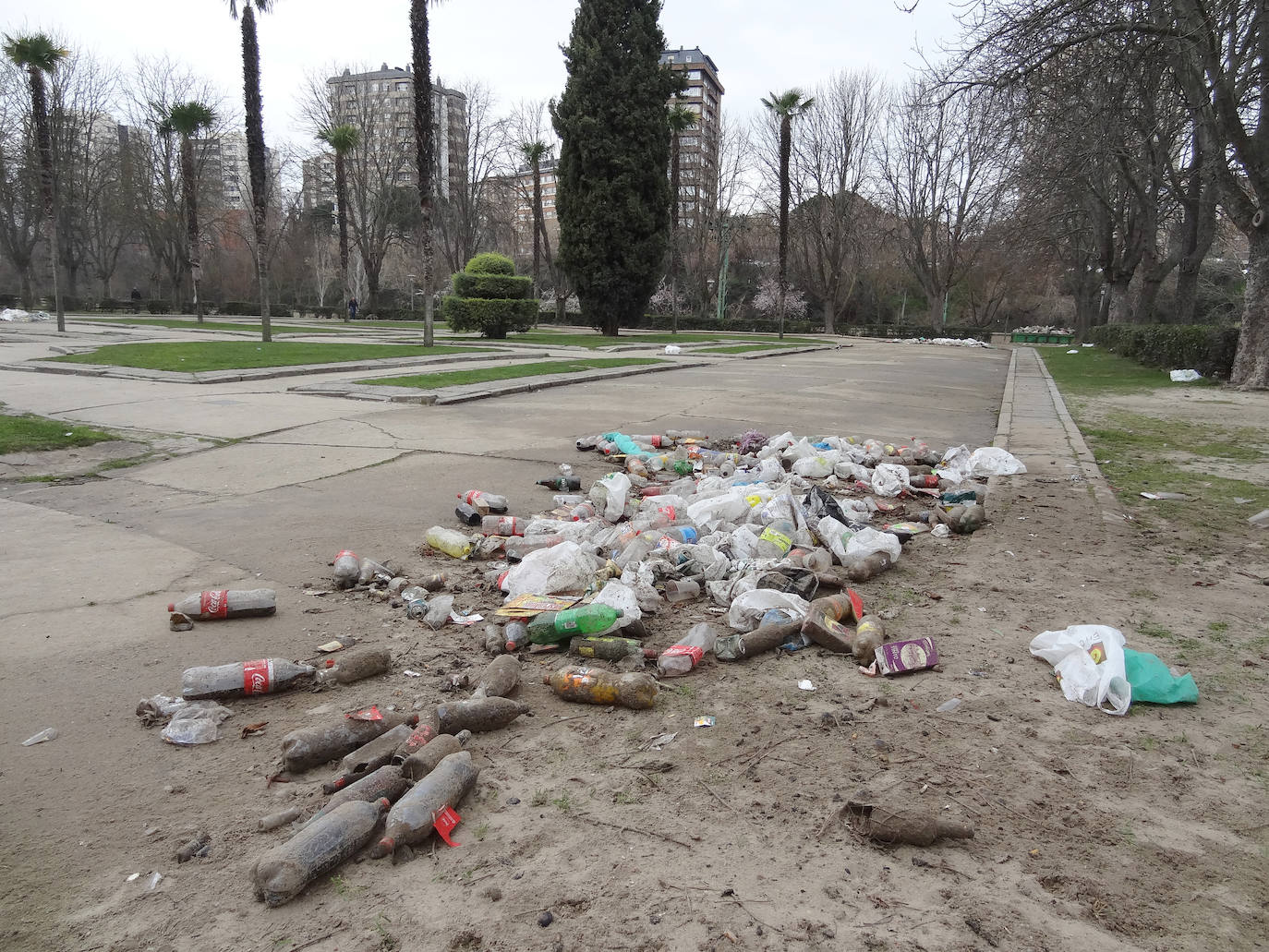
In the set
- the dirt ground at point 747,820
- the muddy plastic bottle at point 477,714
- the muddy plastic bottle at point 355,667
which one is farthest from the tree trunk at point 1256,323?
the muddy plastic bottle at point 355,667

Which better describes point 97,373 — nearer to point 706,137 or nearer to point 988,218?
point 988,218

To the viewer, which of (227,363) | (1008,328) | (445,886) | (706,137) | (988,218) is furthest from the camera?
(1008,328)

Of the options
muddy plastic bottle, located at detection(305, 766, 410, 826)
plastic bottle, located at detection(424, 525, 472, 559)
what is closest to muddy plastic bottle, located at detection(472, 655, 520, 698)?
muddy plastic bottle, located at detection(305, 766, 410, 826)

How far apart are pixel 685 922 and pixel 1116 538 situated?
13.9ft

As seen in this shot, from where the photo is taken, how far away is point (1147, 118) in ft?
48.1

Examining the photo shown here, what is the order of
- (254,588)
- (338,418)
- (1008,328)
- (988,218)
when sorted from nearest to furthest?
(254,588)
(338,418)
(988,218)
(1008,328)

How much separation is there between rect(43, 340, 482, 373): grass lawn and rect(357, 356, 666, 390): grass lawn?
3.04m

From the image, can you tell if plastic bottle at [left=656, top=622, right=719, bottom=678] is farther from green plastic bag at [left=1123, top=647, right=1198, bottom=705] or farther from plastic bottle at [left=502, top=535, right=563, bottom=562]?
green plastic bag at [left=1123, top=647, right=1198, bottom=705]

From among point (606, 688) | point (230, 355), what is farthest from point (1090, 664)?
A: point (230, 355)

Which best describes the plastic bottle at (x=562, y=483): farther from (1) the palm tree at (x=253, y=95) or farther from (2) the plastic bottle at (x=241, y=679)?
(1) the palm tree at (x=253, y=95)

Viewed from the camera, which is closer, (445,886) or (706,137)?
(445,886)

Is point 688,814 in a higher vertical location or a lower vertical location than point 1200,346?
lower

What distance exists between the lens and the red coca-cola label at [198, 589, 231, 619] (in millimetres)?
3338

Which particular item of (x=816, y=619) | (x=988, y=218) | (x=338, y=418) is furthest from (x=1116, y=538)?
(x=988, y=218)
